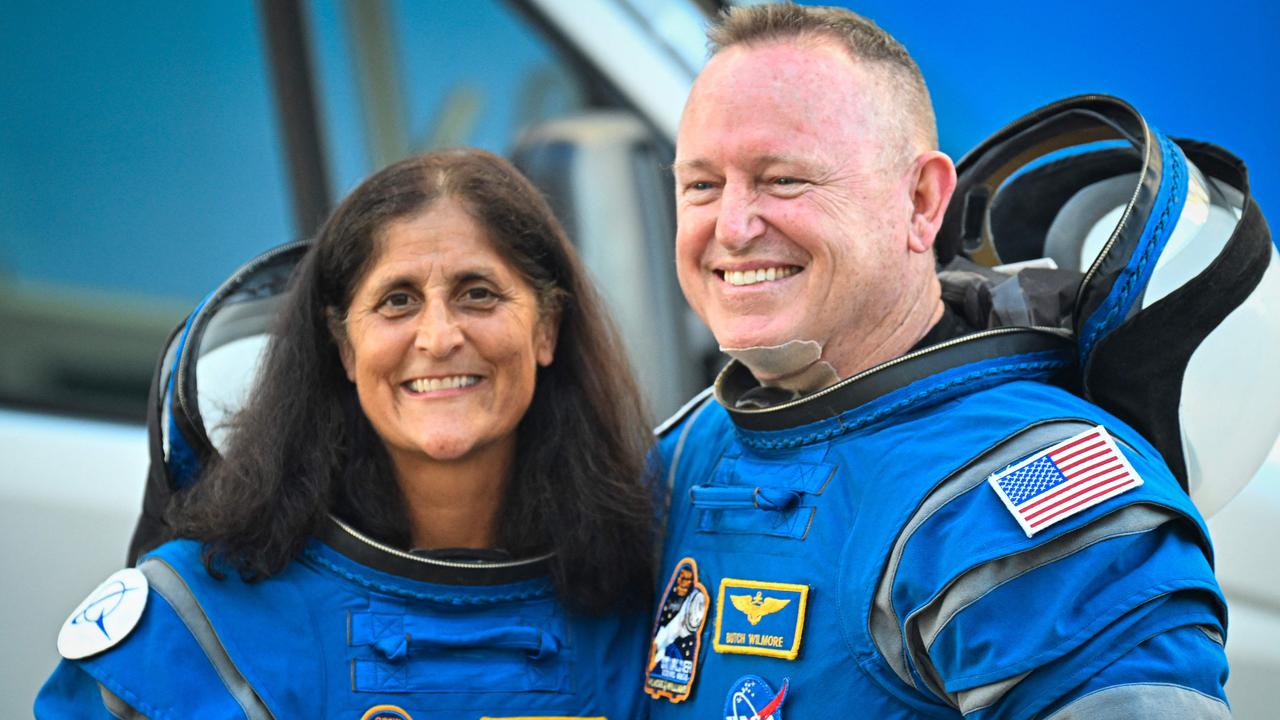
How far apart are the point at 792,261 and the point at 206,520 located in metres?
0.94

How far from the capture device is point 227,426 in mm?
2373

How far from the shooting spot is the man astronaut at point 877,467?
1653 mm

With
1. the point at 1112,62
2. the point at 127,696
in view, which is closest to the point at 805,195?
the point at 127,696

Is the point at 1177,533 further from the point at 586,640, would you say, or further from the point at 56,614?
the point at 56,614

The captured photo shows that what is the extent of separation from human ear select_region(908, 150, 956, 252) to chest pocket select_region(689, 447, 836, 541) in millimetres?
360

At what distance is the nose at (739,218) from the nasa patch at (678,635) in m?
0.47

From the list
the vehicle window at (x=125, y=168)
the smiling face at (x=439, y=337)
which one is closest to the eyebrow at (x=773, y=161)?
the smiling face at (x=439, y=337)

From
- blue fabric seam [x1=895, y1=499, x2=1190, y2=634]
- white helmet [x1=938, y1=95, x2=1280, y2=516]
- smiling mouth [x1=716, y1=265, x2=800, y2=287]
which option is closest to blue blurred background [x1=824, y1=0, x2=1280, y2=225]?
white helmet [x1=938, y1=95, x2=1280, y2=516]

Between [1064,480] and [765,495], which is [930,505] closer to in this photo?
[1064,480]

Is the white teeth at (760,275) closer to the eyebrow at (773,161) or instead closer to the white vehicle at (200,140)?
the eyebrow at (773,161)

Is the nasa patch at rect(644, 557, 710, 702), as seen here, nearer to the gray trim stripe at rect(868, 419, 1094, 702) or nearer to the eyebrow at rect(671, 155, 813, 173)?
the gray trim stripe at rect(868, 419, 1094, 702)

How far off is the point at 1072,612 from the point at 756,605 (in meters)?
0.46

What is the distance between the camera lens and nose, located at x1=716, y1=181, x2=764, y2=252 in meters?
2.06

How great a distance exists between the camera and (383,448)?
2367 millimetres
